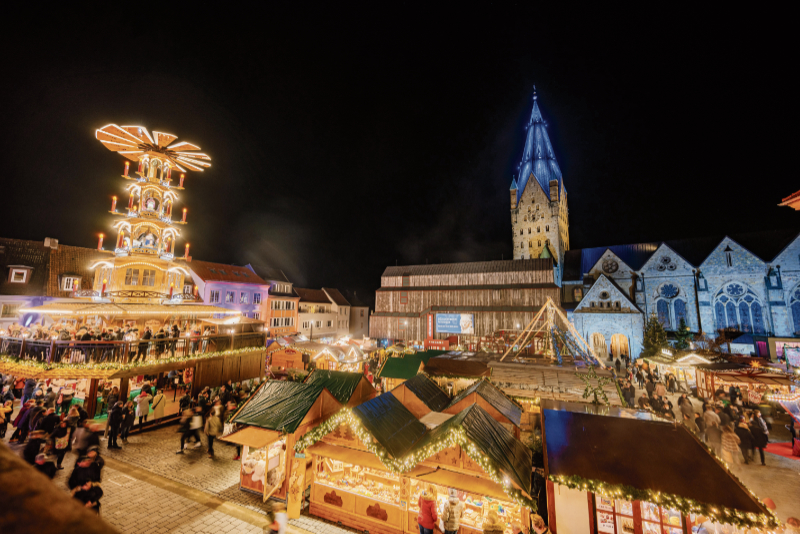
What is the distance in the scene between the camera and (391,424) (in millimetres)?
7516

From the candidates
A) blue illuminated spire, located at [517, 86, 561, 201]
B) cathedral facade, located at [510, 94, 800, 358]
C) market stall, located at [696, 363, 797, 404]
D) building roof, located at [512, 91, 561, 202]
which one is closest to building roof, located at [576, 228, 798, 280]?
cathedral facade, located at [510, 94, 800, 358]

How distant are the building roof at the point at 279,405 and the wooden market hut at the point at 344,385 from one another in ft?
1.46

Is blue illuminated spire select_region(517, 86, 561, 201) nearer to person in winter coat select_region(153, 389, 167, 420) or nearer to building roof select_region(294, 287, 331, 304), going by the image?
building roof select_region(294, 287, 331, 304)

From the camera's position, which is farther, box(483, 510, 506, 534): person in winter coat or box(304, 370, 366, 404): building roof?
box(304, 370, 366, 404): building roof

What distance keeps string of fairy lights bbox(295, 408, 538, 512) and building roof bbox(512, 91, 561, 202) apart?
4677cm

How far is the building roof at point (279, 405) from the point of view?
7.87 meters

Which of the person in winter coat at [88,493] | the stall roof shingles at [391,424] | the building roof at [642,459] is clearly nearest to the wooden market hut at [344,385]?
the stall roof shingles at [391,424]

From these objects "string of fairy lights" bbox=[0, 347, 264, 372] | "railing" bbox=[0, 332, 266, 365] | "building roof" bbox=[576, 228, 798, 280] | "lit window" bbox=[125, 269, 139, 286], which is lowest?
"string of fairy lights" bbox=[0, 347, 264, 372]

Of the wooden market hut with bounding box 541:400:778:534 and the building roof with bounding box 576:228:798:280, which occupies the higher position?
the building roof with bounding box 576:228:798:280

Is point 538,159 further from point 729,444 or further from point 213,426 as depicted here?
point 213,426

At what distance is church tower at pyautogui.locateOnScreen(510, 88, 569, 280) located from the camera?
149 feet

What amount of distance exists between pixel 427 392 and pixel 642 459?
5718 millimetres

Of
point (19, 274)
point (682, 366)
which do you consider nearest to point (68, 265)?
point (19, 274)

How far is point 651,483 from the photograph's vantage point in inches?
219
